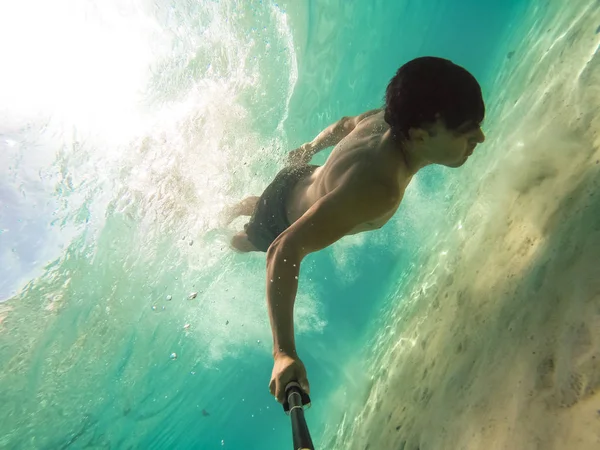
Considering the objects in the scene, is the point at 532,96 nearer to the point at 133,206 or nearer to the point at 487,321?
the point at 487,321

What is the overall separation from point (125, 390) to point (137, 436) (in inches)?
208

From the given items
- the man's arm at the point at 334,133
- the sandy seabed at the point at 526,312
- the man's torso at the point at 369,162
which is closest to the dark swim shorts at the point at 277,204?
the man's arm at the point at 334,133

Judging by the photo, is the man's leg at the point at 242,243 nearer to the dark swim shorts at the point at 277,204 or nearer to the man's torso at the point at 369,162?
the dark swim shorts at the point at 277,204

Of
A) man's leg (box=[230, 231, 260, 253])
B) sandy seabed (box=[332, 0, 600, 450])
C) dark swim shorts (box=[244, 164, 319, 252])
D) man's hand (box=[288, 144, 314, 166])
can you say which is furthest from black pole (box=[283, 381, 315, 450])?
man's leg (box=[230, 231, 260, 253])

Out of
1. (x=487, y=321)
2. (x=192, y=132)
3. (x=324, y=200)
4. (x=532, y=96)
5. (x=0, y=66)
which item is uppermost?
(x=0, y=66)

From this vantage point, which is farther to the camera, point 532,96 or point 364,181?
point 532,96

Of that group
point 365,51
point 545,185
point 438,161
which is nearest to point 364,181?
point 438,161

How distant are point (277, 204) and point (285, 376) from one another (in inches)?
109

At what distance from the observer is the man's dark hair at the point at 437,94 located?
2.26m

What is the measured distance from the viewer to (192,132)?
32.2 ft

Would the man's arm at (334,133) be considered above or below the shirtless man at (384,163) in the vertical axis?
above

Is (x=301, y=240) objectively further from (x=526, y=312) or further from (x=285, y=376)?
(x=526, y=312)

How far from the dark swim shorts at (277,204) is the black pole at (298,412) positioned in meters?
2.60

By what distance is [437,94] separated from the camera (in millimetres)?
2264
